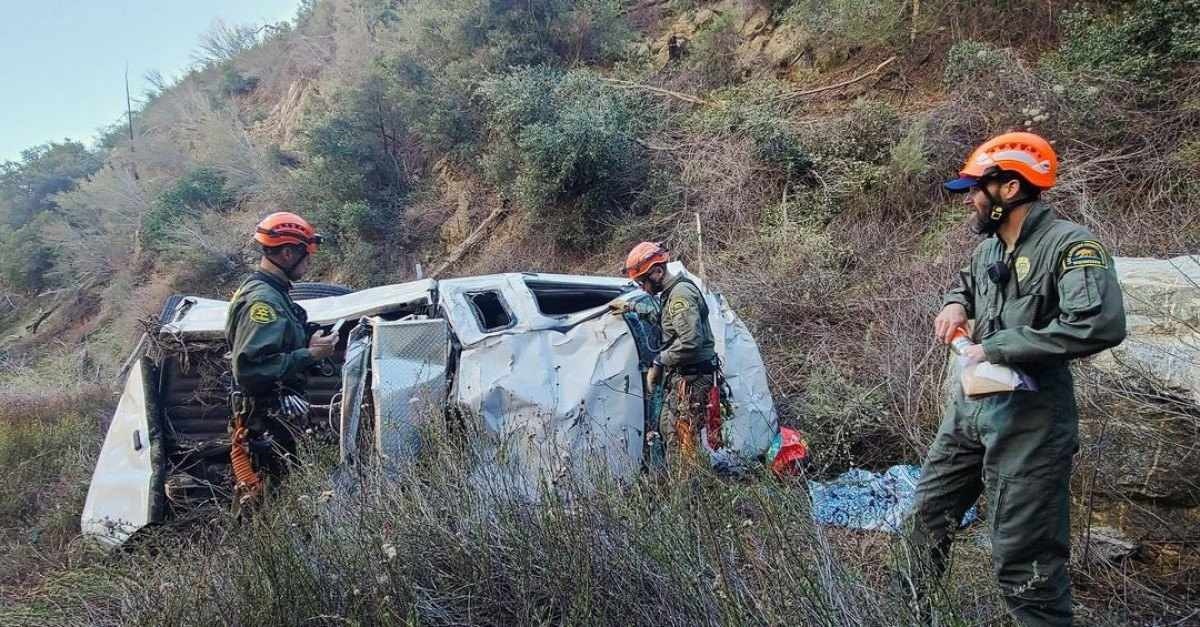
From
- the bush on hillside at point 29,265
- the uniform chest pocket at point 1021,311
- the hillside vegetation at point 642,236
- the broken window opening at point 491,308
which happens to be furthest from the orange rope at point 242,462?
the bush on hillside at point 29,265

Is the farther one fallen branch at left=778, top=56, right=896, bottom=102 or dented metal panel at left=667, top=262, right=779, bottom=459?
fallen branch at left=778, top=56, right=896, bottom=102

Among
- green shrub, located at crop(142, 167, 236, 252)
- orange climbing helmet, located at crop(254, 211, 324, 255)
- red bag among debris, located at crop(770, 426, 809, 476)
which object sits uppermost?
green shrub, located at crop(142, 167, 236, 252)

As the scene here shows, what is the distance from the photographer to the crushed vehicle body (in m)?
3.23

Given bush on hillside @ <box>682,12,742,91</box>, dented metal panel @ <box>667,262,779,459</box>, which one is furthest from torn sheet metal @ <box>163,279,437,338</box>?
bush on hillside @ <box>682,12,742,91</box>

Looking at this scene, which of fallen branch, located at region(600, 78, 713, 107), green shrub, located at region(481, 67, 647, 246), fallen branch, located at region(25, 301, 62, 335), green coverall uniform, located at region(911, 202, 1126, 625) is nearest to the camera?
green coverall uniform, located at region(911, 202, 1126, 625)

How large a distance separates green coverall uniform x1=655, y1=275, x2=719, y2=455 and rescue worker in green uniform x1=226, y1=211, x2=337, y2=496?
2.04 meters

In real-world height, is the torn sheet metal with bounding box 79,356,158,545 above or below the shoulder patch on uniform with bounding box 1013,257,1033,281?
below

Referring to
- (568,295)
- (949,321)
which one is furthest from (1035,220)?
(568,295)

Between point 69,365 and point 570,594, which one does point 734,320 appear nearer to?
point 570,594

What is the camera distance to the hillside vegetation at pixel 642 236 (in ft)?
6.25

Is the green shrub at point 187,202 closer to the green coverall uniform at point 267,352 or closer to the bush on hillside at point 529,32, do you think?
the bush on hillside at point 529,32

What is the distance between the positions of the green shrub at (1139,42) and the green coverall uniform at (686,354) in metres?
4.97

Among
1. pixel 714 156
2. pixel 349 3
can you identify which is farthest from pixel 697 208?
pixel 349 3

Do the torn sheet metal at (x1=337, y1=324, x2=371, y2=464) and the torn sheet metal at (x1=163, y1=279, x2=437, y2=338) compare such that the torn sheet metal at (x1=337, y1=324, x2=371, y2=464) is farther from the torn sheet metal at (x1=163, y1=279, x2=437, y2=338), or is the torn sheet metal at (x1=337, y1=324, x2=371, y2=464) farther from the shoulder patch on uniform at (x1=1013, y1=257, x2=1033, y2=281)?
the shoulder patch on uniform at (x1=1013, y1=257, x2=1033, y2=281)
